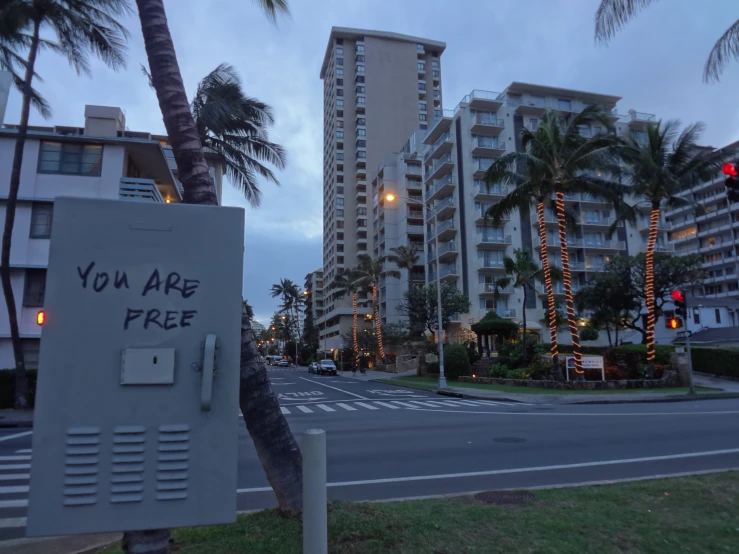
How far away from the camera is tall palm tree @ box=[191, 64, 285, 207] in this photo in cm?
1808

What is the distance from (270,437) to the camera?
477 cm

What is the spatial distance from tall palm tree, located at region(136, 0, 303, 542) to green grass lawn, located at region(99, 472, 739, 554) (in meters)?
0.39

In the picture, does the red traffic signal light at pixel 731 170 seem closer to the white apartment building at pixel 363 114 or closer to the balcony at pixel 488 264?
the balcony at pixel 488 264

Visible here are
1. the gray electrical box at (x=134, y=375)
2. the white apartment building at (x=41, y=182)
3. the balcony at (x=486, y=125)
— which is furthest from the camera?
the balcony at (x=486, y=125)

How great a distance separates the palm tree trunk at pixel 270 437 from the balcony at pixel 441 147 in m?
55.8

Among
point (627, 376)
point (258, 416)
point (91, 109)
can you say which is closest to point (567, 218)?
point (627, 376)

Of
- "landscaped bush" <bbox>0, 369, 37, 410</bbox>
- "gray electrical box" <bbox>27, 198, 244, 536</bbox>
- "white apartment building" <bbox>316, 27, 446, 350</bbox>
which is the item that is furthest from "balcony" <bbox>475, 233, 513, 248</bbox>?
"gray electrical box" <bbox>27, 198, 244, 536</bbox>

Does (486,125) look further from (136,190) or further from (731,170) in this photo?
(136,190)

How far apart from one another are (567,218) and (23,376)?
28198mm

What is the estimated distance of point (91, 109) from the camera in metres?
29.1

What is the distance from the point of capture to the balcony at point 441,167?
2274 inches

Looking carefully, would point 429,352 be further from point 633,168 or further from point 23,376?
point 23,376

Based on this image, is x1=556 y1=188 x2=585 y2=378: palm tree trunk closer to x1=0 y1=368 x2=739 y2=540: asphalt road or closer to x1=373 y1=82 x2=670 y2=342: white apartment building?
x1=0 y1=368 x2=739 y2=540: asphalt road

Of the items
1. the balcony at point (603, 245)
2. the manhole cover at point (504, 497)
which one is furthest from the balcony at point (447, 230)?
the manhole cover at point (504, 497)
